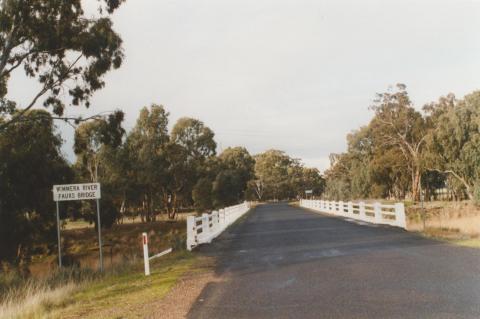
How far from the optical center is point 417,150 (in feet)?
212

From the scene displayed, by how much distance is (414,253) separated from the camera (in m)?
12.3

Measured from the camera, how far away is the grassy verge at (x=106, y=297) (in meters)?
7.91

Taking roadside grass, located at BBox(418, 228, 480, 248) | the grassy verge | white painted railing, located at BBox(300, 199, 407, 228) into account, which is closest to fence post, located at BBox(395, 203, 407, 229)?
white painted railing, located at BBox(300, 199, 407, 228)

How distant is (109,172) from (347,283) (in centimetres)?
4560

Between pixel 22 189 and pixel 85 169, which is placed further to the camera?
pixel 85 169

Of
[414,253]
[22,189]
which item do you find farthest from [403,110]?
[414,253]

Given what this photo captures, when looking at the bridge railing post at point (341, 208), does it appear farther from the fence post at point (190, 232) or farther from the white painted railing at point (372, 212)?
the fence post at point (190, 232)

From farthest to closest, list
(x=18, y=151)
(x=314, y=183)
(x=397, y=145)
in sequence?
(x=314, y=183)
(x=397, y=145)
(x=18, y=151)

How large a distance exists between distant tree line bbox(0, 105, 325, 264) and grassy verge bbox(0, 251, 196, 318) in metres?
11.8

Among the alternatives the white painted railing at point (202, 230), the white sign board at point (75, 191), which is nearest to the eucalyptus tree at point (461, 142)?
the white painted railing at point (202, 230)

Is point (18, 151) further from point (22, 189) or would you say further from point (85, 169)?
point (85, 169)

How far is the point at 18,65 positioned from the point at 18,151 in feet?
27.7

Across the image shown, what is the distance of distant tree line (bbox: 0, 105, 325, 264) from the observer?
94.7ft

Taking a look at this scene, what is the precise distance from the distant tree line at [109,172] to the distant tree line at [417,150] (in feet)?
68.5
